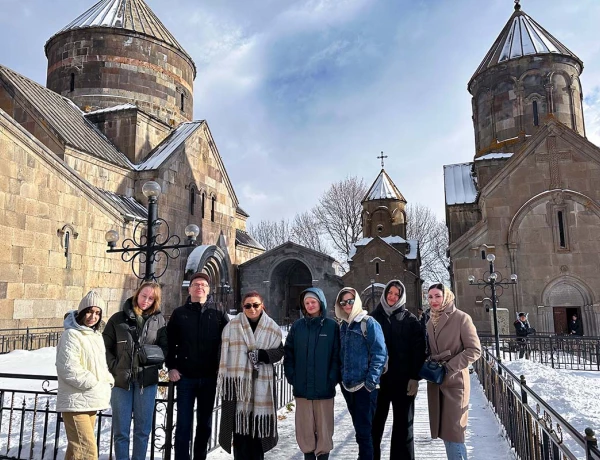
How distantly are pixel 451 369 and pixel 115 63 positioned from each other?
1945 centimetres

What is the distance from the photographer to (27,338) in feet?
33.3

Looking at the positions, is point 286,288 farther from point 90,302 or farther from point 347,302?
point 90,302

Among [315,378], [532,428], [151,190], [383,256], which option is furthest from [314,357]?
[383,256]

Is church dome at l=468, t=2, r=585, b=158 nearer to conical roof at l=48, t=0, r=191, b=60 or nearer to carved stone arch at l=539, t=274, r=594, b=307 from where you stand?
carved stone arch at l=539, t=274, r=594, b=307

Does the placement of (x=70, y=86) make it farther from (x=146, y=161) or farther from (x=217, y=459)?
(x=217, y=459)

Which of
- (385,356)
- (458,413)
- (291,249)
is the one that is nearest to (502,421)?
(458,413)

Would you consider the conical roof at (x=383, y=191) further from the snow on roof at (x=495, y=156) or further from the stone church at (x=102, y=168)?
the stone church at (x=102, y=168)

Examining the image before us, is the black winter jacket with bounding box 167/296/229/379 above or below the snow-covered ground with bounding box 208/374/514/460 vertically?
above

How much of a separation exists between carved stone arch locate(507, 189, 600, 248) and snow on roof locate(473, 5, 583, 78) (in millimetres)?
7959

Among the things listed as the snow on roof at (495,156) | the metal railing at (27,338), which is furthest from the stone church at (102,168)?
the snow on roof at (495,156)

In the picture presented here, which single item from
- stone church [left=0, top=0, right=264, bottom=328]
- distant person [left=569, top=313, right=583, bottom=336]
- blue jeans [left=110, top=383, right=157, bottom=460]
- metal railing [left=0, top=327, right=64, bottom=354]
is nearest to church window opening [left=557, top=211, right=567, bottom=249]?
distant person [left=569, top=313, right=583, bottom=336]

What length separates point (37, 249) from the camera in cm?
1099

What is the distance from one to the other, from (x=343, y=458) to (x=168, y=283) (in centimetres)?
1277

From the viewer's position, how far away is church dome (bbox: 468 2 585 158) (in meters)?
21.0
